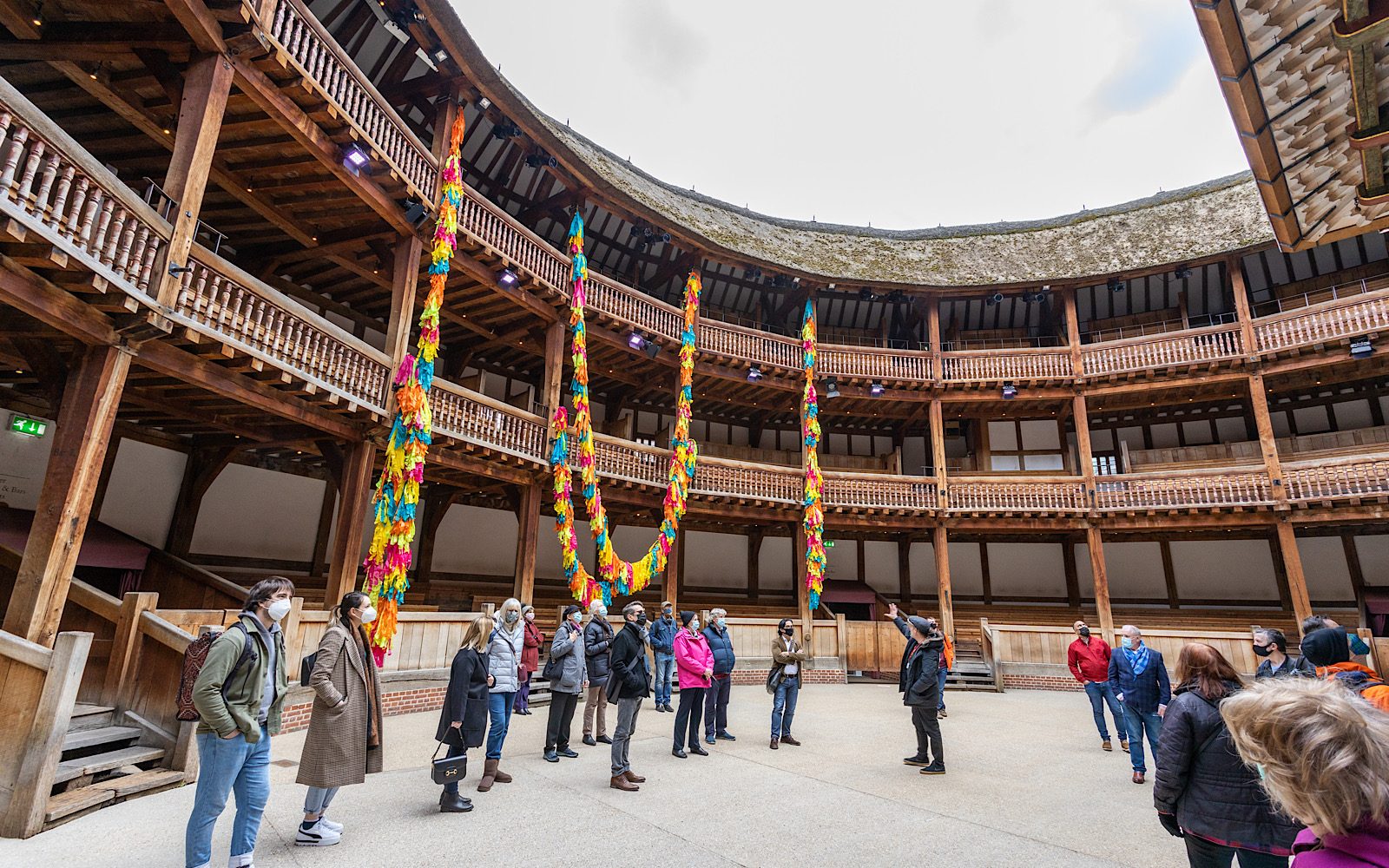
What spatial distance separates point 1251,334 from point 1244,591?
732cm

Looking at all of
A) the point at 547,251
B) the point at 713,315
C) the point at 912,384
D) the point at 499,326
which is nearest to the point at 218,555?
the point at 499,326

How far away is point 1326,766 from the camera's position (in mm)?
1570

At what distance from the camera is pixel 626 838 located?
15.8ft

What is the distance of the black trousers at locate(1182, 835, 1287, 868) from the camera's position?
9.68 ft

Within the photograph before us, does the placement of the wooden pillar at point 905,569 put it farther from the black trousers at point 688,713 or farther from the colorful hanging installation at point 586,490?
the black trousers at point 688,713

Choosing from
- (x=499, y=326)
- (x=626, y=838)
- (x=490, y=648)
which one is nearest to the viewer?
(x=626, y=838)

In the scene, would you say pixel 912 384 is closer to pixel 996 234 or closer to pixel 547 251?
pixel 996 234

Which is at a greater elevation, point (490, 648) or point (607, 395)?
point (607, 395)

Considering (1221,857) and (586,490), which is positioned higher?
(586,490)

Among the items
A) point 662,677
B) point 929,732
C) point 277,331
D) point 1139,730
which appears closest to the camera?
point 1139,730

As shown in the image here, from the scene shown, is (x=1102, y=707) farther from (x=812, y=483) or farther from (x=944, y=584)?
(x=944, y=584)

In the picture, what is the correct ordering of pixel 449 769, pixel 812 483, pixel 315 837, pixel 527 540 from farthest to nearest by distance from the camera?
pixel 812 483 → pixel 527 540 → pixel 449 769 → pixel 315 837

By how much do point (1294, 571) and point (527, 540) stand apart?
59.0ft

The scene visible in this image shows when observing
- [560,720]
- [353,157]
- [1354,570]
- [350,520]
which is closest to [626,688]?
[560,720]
